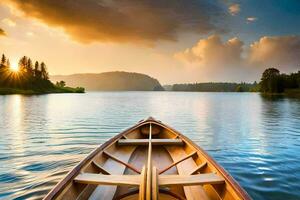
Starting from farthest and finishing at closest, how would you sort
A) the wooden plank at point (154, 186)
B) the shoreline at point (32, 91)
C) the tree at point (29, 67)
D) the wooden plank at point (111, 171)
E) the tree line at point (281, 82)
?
the tree at point (29, 67), the tree line at point (281, 82), the shoreline at point (32, 91), the wooden plank at point (111, 171), the wooden plank at point (154, 186)

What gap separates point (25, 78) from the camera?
117 m

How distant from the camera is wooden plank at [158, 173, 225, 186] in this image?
3.81 metres

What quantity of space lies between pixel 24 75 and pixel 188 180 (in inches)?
5254

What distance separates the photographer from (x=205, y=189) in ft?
15.7

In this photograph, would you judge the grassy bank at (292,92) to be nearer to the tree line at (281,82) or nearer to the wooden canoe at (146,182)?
the tree line at (281,82)

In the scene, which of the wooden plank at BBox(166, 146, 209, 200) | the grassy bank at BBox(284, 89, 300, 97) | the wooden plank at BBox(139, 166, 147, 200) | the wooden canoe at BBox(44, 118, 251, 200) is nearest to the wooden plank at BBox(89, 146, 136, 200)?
the wooden canoe at BBox(44, 118, 251, 200)

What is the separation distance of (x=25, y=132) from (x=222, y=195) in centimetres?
1480

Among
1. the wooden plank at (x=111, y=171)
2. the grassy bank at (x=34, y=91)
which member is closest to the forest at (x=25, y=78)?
the grassy bank at (x=34, y=91)

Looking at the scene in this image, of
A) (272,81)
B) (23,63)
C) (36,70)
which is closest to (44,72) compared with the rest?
(36,70)

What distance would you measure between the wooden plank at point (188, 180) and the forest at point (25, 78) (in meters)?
110

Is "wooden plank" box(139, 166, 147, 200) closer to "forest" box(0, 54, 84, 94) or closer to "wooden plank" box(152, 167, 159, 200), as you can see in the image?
"wooden plank" box(152, 167, 159, 200)

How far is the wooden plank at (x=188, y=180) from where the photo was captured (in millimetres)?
3811

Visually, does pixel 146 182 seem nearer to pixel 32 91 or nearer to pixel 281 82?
pixel 281 82

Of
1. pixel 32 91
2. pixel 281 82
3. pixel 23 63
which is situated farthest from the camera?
pixel 23 63
